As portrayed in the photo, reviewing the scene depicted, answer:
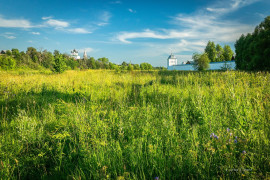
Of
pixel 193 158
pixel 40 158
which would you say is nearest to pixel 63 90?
pixel 40 158

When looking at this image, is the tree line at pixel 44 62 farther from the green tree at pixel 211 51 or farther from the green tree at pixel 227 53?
the green tree at pixel 227 53

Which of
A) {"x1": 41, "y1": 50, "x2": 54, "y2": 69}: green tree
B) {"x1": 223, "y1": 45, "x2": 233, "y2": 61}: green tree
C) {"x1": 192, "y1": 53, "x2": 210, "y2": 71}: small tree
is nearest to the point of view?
{"x1": 192, "y1": 53, "x2": 210, "y2": 71}: small tree

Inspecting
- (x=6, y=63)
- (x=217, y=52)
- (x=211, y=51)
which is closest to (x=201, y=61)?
(x=211, y=51)

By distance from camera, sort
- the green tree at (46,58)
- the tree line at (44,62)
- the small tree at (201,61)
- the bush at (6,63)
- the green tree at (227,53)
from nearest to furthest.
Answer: the tree line at (44,62) → the bush at (6,63) → the small tree at (201,61) → the green tree at (46,58) → the green tree at (227,53)

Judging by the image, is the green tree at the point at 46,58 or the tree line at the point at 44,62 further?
the green tree at the point at 46,58

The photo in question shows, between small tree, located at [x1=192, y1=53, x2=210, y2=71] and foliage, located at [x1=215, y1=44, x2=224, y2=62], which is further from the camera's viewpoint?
foliage, located at [x1=215, y1=44, x2=224, y2=62]

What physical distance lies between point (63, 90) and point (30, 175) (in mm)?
5063

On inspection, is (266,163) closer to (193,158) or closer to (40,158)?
(193,158)

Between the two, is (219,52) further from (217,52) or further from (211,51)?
(211,51)

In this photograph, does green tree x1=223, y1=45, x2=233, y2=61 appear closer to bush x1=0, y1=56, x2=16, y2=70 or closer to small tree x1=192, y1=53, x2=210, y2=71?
small tree x1=192, y1=53, x2=210, y2=71

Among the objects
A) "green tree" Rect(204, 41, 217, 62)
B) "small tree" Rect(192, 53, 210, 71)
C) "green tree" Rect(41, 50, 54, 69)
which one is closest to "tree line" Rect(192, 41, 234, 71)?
"green tree" Rect(204, 41, 217, 62)

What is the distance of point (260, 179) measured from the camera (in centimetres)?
129

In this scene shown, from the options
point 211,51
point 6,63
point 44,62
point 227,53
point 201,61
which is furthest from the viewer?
point 227,53

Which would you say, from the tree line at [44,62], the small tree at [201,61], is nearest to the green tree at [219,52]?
the small tree at [201,61]
